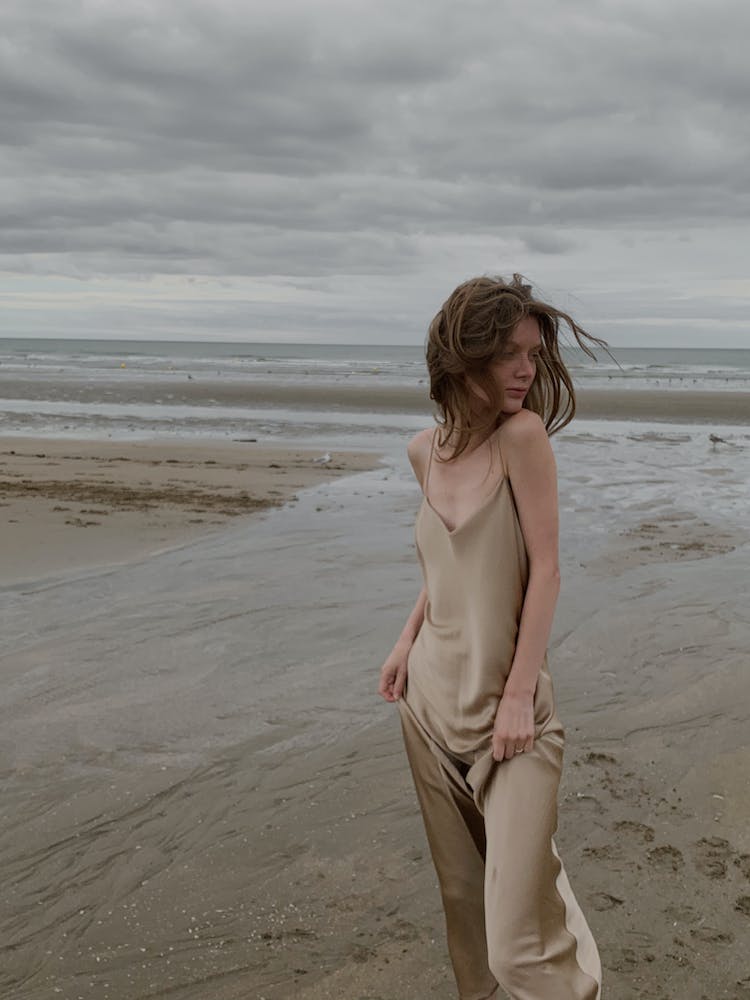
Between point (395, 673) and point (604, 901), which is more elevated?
point (395, 673)

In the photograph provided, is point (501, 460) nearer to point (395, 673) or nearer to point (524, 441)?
point (524, 441)

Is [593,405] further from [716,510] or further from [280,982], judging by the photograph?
[280,982]

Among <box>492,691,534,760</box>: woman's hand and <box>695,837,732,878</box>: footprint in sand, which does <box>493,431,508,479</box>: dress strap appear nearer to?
<box>492,691,534,760</box>: woman's hand

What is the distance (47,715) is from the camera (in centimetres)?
518

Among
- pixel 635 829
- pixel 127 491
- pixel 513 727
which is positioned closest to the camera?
pixel 513 727

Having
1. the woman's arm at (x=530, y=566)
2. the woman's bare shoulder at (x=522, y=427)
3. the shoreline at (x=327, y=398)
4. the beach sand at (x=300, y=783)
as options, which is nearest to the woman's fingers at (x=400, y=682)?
Answer: the woman's arm at (x=530, y=566)

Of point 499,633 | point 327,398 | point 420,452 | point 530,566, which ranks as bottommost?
point 327,398

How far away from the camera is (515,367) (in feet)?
8.13

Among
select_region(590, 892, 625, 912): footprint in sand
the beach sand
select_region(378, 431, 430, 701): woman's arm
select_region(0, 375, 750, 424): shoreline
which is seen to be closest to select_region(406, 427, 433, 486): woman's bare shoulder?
select_region(378, 431, 430, 701): woman's arm

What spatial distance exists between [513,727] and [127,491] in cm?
1102

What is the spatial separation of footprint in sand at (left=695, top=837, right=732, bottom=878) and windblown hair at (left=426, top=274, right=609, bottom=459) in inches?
81.6

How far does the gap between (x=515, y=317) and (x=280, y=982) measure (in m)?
2.14

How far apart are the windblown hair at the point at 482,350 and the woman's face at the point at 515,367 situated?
0.05ft

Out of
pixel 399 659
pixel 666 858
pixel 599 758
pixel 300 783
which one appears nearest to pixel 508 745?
pixel 399 659
